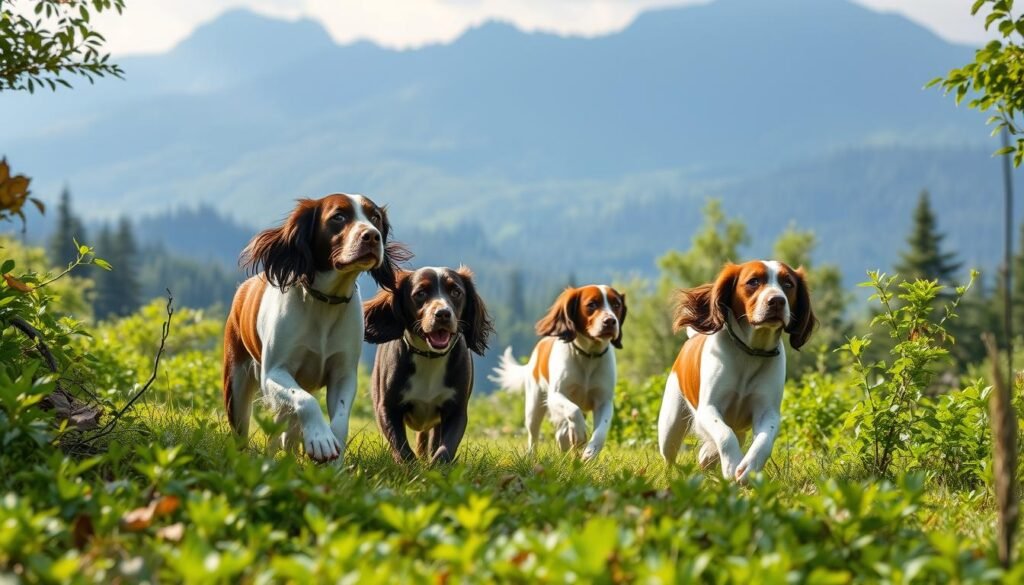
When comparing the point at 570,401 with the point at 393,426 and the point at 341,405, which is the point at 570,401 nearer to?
the point at 393,426

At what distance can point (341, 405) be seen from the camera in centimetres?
647

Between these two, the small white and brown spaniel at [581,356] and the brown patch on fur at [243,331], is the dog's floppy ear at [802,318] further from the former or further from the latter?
the brown patch on fur at [243,331]

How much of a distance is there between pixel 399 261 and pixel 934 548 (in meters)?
3.88

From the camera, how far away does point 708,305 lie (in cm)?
751

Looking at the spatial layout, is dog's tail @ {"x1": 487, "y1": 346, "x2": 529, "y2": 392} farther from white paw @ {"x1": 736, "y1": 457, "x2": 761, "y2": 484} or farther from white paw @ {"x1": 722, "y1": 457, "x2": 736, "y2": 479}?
white paw @ {"x1": 736, "y1": 457, "x2": 761, "y2": 484}

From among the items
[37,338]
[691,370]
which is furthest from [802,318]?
[37,338]

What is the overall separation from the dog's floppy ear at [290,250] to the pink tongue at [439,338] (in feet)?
3.12

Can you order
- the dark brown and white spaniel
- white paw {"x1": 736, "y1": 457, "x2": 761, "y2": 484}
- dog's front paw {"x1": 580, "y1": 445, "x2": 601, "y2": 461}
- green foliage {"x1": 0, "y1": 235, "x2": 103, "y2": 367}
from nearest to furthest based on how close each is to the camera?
1. green foliage {"x1": 0, "y1": 235, "x2": 103, "y2": 367}
2. white paw {"x1": 736, "y1": 457, "x2": 761, "y2": 484}
3. the dark brown and white spaniel
4. dog's front paw {"x1": 580, "y1": 445, "x2": 601, "y2": 461}

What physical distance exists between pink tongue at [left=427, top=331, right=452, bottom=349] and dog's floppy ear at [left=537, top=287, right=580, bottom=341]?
6.66 feet

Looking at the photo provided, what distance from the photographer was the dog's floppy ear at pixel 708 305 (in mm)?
7410

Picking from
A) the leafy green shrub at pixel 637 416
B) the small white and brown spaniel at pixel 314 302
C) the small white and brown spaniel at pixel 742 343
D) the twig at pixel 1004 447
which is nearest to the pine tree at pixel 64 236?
the leafy green shrub at pixel 637 416

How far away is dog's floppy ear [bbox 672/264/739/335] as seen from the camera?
7410mm

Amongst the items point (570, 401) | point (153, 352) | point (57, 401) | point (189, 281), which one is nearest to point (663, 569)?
point (57, 401)

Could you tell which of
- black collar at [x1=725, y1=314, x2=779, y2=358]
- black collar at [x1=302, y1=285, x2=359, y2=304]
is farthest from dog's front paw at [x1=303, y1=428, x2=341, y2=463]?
black collar at [x1=725, y1=314, x2=779, y2=358]
